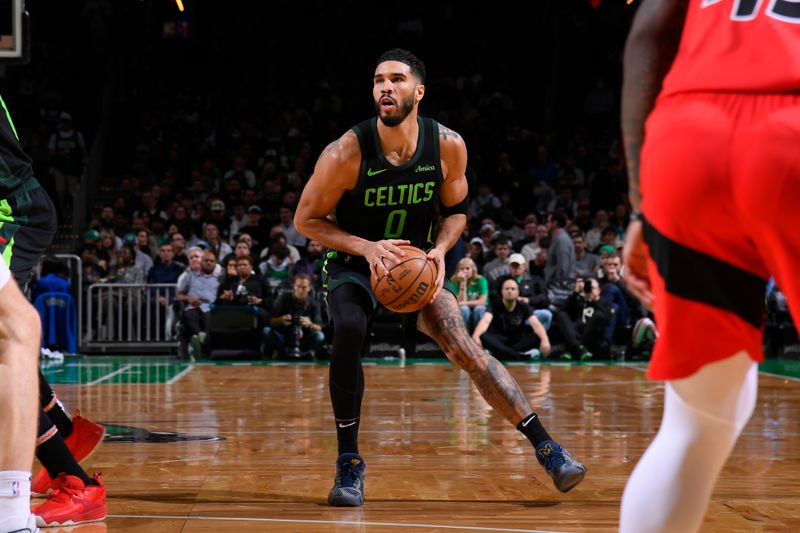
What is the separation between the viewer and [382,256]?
13.8ft

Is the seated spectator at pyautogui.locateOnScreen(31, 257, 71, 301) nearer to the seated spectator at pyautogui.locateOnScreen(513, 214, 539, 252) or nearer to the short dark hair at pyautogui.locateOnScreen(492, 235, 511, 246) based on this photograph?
the short dark hair at pyautogui.locateOnScreen(492, 235, 511, 246)

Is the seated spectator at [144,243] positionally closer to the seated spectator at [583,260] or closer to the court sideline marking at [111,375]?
the court sideline marking at [111,375]

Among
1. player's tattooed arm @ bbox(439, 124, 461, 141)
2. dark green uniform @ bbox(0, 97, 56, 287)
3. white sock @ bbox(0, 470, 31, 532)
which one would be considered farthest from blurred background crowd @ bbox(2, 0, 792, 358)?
white sock @ bbox(0, 470, 31, 532)

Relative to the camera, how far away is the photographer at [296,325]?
12.2 meters

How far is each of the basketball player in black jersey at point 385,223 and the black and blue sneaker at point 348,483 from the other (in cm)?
1

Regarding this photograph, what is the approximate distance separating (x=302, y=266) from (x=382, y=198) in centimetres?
826

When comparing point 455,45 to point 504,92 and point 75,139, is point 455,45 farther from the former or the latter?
point 75,139

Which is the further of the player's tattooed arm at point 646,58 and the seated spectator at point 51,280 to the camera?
the seated spectator at point 51,280

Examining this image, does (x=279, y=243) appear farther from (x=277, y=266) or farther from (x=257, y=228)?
(x=257, y=228)

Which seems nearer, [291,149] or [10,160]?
[10,160]

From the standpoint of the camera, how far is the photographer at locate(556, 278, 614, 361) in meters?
12.5

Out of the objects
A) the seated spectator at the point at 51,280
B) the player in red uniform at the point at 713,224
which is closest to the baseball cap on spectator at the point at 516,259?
the seated spectator at the point at 51,280

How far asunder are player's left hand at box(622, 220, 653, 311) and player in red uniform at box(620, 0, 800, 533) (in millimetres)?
60

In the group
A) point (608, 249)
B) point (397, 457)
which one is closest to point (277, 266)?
point (608, 249)
